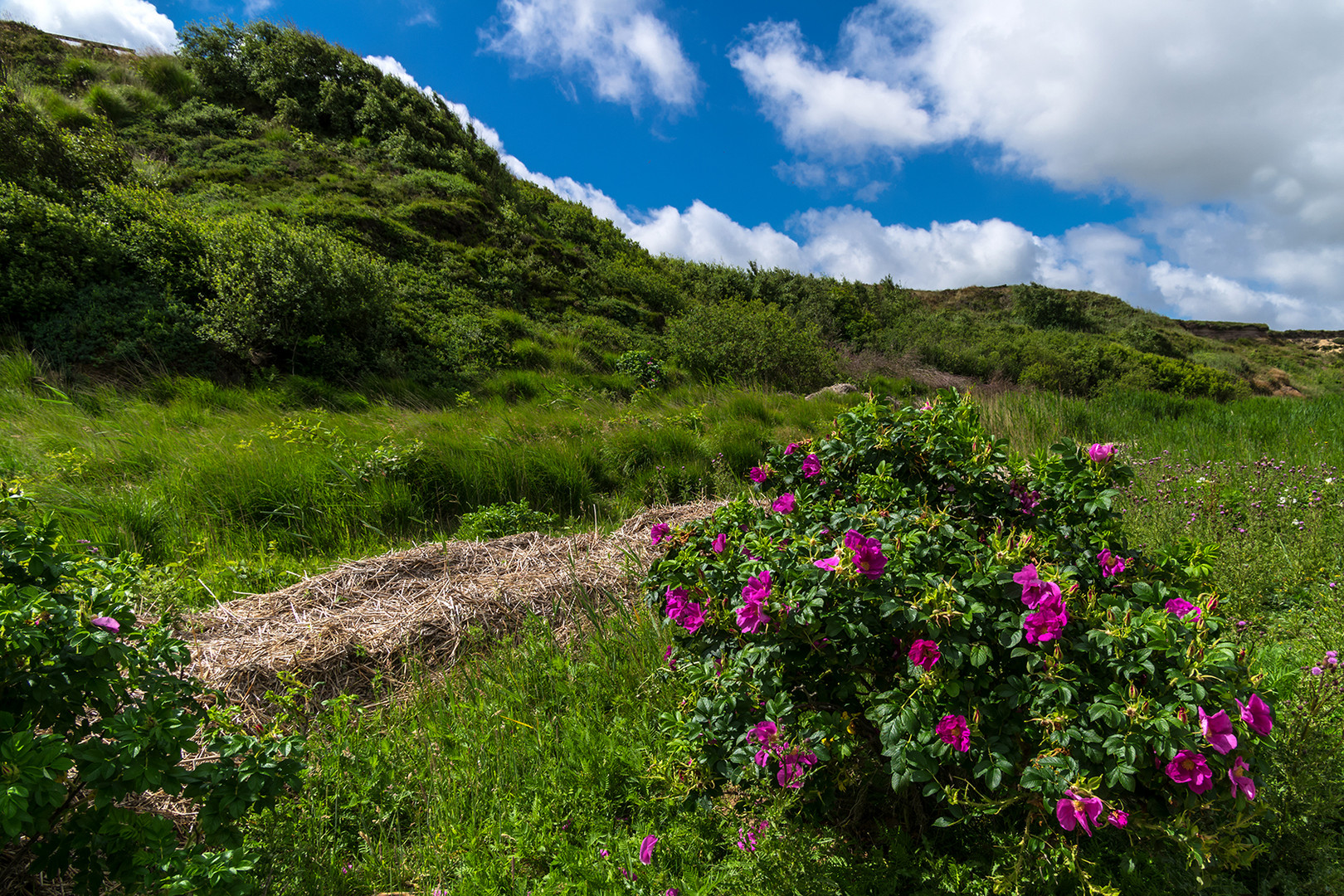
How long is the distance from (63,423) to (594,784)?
20.3 ft

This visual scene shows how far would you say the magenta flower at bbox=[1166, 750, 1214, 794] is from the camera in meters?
1.22

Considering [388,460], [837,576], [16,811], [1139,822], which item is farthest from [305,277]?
[1139,822]

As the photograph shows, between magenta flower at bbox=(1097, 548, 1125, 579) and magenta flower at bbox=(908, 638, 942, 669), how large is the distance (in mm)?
660

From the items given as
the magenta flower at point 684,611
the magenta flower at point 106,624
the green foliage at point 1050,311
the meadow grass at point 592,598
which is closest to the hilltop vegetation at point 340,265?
the meadow grass at point 592,598

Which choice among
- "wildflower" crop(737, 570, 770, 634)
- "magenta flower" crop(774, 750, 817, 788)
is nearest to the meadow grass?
"magenta flower" crop(774, 750, 817, 788)

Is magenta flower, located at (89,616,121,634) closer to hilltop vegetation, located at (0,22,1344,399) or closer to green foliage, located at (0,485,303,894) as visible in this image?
green foliage, located at (0,485,303,894)

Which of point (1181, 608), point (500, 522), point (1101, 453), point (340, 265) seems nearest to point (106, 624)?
point (1181, 608)

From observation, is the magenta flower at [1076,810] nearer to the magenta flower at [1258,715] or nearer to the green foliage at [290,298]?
the magenta flower at [1258,715]

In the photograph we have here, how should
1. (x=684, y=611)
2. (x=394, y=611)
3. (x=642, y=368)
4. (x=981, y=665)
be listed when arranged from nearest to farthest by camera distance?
(x=981, y=665) < (x=684, y=611) < (x=394, y=611) < (x=642, y=368)

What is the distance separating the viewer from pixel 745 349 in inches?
470

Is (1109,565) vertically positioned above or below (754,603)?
above

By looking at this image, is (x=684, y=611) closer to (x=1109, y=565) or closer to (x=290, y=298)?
(x=1109, y=565)

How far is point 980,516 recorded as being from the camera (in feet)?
6.73

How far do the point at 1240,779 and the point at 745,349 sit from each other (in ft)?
36.3
